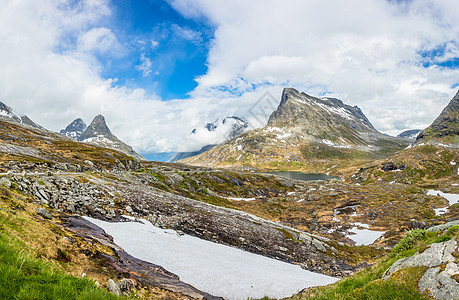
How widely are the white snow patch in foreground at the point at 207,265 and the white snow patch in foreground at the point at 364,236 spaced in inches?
1635

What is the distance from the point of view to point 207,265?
2055 centimetres

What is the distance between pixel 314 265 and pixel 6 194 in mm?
40314

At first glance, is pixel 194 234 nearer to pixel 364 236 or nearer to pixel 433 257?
pixel 433 257

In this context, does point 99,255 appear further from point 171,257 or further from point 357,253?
point 357,253

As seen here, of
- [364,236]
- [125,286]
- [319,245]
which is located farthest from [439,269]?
[364,236]

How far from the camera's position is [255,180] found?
136875 millimetres

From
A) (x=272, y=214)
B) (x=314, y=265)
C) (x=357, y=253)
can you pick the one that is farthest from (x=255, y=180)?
(x=314, y=265)

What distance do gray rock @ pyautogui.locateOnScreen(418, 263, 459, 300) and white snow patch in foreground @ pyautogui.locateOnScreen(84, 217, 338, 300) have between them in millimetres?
12246

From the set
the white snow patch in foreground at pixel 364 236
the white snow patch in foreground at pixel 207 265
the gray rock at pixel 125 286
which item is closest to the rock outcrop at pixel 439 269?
the white snow patch in foreground at pixel 207 265

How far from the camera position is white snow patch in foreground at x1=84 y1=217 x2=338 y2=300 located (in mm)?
17391

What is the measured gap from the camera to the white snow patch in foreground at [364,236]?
55.5 m

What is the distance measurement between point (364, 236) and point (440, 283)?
62906 millimetres

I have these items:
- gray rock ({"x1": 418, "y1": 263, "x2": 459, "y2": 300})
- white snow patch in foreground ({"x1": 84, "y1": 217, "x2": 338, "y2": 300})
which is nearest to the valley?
gray rock ({"x1": 418, "y1": 263, "x2": 459, "y2": 300})

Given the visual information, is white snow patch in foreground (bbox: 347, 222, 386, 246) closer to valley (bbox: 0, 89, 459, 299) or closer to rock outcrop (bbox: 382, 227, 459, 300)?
valley (bbox: 0, 89, 459, 299)
